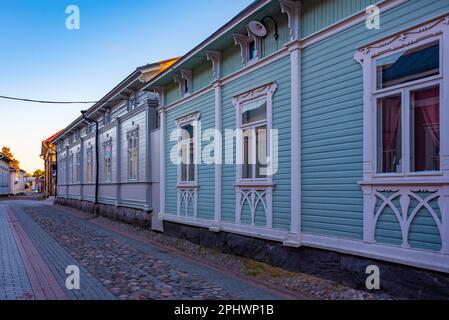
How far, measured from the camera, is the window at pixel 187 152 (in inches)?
500

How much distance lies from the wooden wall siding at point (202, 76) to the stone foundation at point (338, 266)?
13.0 ft

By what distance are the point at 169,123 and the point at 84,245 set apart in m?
4.53

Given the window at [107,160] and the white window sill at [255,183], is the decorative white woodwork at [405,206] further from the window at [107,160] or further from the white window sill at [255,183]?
the window at [107,160]

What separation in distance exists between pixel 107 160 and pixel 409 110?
18.5 m

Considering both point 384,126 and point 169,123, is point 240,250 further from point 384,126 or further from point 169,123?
point 169,123

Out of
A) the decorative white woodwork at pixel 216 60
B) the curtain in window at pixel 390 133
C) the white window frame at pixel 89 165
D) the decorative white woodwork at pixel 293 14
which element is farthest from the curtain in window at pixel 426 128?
the white window frame at pixel 89 165

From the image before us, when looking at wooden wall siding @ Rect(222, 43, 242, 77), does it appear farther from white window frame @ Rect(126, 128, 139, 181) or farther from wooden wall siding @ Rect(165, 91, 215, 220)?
white window frame @ Rect(126, 128, 139, 181)

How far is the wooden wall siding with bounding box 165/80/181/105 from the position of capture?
A: 545 inches

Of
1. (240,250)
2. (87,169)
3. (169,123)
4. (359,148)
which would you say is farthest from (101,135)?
(359,148)

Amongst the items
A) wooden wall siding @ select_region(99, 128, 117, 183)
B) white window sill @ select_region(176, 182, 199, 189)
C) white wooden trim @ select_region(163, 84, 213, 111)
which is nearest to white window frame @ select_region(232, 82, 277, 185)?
white wooden trim @ select_region(163, 84, 213, 111)

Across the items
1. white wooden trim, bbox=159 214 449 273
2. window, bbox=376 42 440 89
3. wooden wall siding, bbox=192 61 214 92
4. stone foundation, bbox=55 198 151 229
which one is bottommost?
stone foundation, bbox=55 198 151 229

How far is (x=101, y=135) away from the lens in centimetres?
2391

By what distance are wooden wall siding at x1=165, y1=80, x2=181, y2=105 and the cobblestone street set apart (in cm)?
446

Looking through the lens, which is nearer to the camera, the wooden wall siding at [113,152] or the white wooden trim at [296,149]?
the white wooden trim at [296,149]
